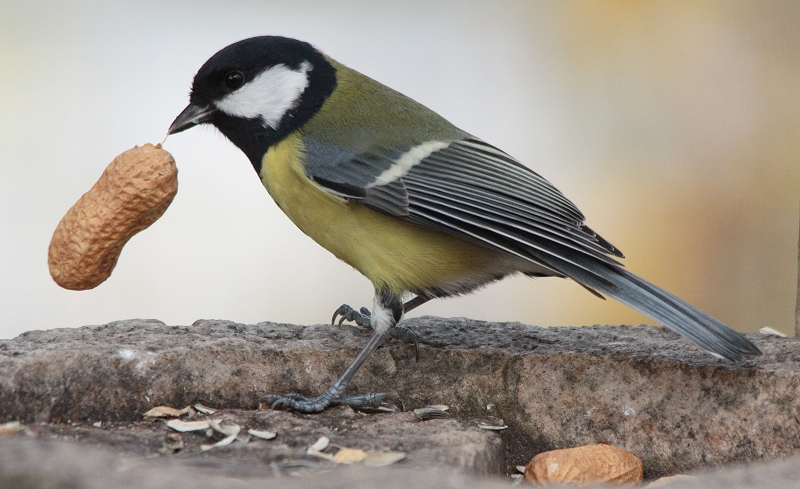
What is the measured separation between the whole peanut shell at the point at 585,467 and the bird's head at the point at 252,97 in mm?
1074

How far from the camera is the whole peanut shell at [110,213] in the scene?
197 cm

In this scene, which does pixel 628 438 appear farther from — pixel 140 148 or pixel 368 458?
pixel 140 148

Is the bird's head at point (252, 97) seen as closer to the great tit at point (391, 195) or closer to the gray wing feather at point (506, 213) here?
the great tit at point (391, 195)

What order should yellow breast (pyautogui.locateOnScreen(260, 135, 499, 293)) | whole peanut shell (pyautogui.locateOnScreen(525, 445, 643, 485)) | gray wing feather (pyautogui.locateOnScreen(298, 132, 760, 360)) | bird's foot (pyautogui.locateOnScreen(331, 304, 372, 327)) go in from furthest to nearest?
bird's foot (pyautogui.locateOnScreen(331, 304, 372, 327))
yellow breast (pyautogui.locateOnScreen(260, 135, 499, 293))
gray wing feather (pyautogui.locateOnScreen(298, 132, 760, 360))
whole peanut shell (pyautogui.locateOnScreen(525, 445, 643, 485))

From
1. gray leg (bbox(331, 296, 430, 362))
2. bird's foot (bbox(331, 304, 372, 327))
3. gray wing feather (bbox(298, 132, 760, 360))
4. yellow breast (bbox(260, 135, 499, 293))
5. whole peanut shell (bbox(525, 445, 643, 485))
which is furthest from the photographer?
bird's foot (bbox(331, 304, 372, 327))

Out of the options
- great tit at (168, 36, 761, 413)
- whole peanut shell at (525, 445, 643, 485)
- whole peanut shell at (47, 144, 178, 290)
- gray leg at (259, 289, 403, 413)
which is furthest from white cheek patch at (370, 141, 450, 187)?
whole peanut shell at (525, 445, 643, 485)

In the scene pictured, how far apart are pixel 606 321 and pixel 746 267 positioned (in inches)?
22.5

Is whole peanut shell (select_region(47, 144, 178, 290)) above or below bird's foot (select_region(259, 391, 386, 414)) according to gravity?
above

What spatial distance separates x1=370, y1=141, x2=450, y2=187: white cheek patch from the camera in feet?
6.90

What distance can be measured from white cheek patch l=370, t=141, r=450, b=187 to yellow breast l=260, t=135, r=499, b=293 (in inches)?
3.5

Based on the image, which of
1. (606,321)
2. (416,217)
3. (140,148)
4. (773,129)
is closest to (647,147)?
(773,129)

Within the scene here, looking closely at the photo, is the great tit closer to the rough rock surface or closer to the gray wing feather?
the gray wing feather

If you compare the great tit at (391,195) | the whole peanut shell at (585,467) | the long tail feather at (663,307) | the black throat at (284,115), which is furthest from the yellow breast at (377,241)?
the whole peanut shell at (585,467)

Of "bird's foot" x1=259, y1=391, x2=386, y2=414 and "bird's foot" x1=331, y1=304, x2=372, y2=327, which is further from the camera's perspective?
"bird's foot" x1=331, y1=304, x2=372, y2=327
